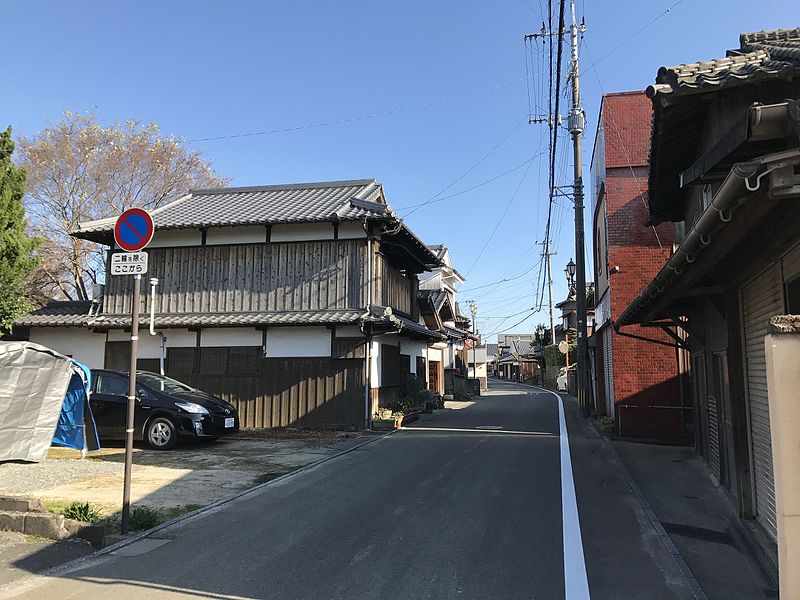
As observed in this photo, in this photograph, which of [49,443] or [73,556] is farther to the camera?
[49,443]

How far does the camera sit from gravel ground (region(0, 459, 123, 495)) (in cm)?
782

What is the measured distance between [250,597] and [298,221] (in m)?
11.5

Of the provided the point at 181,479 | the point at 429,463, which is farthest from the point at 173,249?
the point at 429,463

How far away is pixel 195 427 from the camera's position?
37.3 ft

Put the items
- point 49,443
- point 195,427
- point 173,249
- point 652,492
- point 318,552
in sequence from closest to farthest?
1. point 318,552
2. point 652,492
3. point 49,443
4. point 195,427
5. point 173,249

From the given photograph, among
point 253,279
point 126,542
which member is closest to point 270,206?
point 253,279

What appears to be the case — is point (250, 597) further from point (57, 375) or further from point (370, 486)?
point (57, 375)

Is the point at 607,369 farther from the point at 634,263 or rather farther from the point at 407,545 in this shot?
the point at 407,545

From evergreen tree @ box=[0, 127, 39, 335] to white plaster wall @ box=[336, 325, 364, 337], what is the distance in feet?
23.9

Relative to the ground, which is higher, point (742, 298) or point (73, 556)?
point (742, 298)

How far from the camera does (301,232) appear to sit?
15414 millimetres

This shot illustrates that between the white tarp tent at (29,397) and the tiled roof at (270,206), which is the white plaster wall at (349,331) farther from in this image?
the white tarp tent at (29,397)

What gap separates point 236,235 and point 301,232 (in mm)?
1983

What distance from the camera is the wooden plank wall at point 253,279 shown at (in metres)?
14.9
